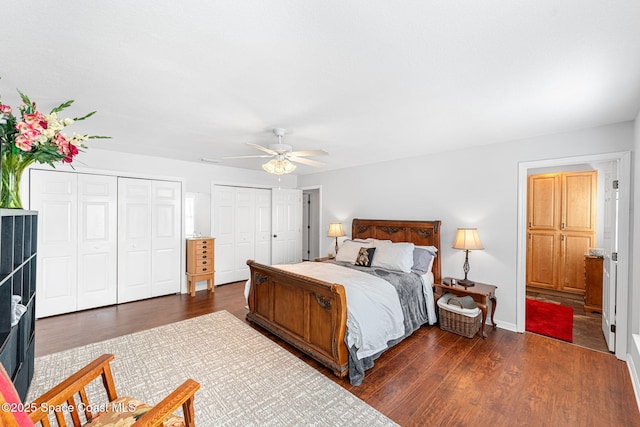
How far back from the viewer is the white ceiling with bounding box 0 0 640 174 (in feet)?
4.24

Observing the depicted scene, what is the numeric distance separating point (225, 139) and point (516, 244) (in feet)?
12.6

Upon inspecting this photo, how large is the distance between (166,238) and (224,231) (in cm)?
103

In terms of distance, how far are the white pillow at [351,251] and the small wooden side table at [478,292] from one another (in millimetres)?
1123

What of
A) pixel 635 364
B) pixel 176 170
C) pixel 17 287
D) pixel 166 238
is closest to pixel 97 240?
pixel 166 238

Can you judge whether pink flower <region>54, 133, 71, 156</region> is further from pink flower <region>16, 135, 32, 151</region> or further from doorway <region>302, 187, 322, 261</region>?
doorway <region>302, 187, 322, 261</region>

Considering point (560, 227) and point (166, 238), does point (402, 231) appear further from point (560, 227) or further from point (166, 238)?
point (166, 238)

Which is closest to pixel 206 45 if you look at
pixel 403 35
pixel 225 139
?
pixel 403 35

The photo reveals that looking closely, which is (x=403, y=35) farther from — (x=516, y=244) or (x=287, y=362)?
(x=516, y=244)

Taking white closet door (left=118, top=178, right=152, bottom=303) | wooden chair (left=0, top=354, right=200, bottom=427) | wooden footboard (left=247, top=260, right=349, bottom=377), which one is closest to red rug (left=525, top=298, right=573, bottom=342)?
wooden footboard (left=247, top=260, right=349, bottom=377)

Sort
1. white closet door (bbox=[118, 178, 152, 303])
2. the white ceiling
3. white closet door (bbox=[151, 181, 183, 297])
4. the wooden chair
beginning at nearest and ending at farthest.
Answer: the wooden chair → the white ceiling → white closet door (bbox=[118, 178, 152, 303]) → white closet door (bbox=[151, 181, 183, 297])

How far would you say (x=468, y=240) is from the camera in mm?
3420

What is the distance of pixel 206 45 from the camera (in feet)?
5.10

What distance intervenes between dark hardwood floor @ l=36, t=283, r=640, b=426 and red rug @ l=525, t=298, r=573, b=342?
276 millimetres

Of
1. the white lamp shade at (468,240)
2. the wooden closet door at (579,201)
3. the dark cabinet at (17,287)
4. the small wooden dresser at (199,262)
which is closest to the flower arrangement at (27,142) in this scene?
the dark cabinet at (17,287)
